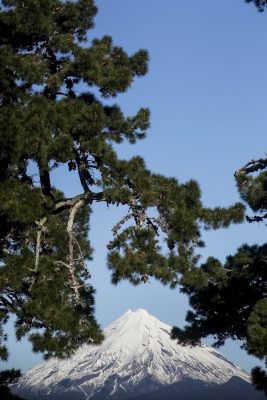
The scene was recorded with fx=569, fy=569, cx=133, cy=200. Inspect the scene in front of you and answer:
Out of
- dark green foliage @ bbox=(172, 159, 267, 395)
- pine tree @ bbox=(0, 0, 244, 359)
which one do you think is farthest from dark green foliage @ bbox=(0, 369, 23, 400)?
dark green foliage @ bbox=(172, 159, 267, 395)

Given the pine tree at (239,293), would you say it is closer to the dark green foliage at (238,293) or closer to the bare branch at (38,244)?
the dark green foliage at (238,293)

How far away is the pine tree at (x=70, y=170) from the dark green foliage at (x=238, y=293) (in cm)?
290

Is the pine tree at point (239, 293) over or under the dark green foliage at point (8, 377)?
over

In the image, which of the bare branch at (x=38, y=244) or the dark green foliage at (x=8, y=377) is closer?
the dark green foliage at (x=8, y=377)

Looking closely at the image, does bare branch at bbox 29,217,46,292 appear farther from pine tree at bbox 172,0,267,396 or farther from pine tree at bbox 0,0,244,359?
pine tree at bbox 172,0,267,396

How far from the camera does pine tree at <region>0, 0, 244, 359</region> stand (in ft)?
35.8

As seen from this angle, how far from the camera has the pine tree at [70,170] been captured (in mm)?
10914

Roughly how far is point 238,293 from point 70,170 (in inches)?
289

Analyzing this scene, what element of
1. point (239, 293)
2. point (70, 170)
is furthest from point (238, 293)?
point (70, 170)

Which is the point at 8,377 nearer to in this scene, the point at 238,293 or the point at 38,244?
the point at 38,244

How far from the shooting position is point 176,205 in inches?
443

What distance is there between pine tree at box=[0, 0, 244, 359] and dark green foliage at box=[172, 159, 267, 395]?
290 cm

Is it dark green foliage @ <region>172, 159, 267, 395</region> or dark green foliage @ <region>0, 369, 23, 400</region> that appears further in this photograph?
dark green foliage @ <region>172, 159, 267, 395</region>

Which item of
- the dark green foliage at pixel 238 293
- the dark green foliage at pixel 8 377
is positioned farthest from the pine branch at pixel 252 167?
the dark green foliage at pixel 8 377
